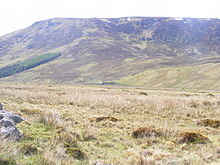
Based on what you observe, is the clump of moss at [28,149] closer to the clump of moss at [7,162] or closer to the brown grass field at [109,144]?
the brown grass field at [109,144]

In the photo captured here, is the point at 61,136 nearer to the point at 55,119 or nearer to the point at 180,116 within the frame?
the point at 55,119

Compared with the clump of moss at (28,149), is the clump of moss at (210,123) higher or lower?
lower

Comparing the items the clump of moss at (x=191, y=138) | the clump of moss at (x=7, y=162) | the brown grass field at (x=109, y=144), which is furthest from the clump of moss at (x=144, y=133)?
the clump of moss at (x=7, y=162)

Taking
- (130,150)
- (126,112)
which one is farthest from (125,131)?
(126,112)

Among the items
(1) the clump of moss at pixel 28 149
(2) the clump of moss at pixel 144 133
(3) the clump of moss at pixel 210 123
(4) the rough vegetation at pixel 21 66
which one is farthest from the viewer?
(4) the rough vegetation at pixel 21 66

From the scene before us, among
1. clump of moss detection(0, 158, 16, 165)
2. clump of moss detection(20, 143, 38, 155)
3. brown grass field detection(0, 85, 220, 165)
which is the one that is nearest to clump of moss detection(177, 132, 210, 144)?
brown grass field detection(0, 85, 220, 165)

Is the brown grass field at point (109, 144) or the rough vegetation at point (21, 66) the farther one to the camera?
the rough vegetation at point (21, 66)

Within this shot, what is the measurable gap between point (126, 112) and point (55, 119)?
759 centimetres

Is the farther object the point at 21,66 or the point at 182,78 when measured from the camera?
the point at 21,66

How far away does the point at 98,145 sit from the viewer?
9289 mm

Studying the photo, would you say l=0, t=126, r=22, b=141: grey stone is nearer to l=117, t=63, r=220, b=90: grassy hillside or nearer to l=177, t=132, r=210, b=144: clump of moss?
l=177, t=132, r=210, b=144: clump of moss

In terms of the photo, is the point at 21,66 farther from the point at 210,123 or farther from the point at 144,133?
the point at 144,133

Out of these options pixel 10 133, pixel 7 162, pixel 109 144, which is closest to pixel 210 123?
pixel 109 144

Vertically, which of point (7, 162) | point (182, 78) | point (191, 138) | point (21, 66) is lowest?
point (182, 78)
